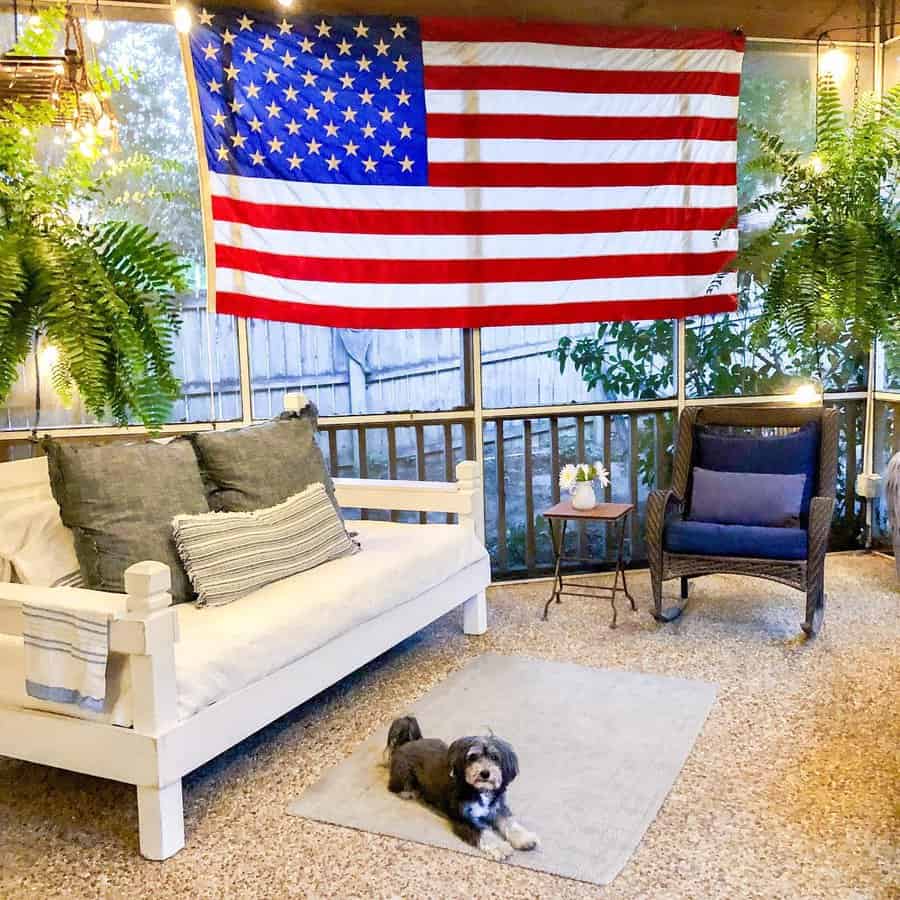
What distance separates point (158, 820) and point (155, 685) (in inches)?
13.4

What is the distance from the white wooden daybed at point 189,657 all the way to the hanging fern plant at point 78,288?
457mm

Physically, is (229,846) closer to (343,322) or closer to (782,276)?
(343,322)

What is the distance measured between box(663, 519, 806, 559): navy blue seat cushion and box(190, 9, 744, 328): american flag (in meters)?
1.27

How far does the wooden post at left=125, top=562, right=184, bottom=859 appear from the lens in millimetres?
2252

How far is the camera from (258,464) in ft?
11.0

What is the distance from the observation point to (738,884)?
7.07 ft

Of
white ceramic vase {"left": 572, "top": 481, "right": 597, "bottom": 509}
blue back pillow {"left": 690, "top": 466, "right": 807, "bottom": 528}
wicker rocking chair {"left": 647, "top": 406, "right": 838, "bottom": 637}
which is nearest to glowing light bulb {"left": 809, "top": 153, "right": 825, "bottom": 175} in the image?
wicker rocking chair {"left": 647, "top": 406, "right": 838, "bottom": 637}

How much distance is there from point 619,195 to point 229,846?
11.3 feet

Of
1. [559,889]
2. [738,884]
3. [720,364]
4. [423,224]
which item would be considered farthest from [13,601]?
[720,364]

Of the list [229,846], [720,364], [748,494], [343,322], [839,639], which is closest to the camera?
[229,846]

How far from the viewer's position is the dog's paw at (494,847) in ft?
7.55

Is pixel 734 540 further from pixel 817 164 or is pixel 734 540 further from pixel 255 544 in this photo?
pixel 255 544

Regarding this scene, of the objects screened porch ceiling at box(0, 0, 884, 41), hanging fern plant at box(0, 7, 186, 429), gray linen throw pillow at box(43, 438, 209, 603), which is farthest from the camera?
screened porch ceiling at box(0, 0, 884, 41)

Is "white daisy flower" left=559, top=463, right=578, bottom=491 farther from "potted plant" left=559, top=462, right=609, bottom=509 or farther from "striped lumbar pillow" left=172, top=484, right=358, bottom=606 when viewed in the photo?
"striped lumbar pillow" left=172, top=484, right=358, bottom=606
